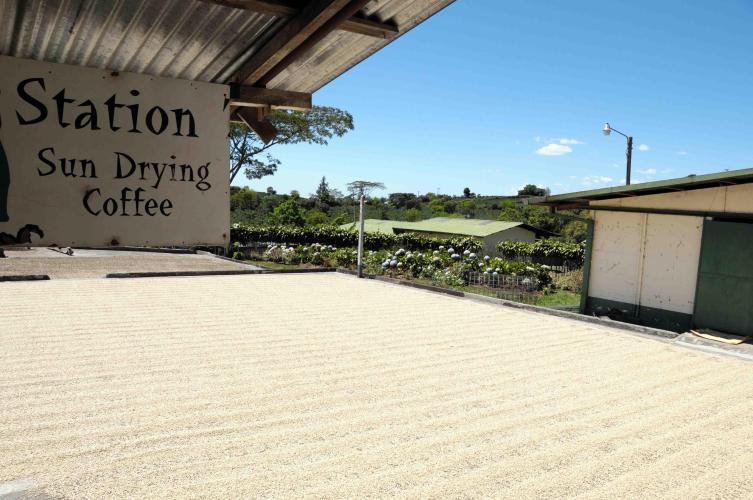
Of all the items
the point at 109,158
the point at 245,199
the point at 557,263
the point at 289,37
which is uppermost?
the point at 289,37

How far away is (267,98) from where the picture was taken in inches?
119

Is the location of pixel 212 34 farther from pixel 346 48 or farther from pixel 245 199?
pixel 245 199

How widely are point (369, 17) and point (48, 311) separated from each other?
32.0 ft

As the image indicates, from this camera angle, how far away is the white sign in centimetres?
230

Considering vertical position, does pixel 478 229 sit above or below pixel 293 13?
below

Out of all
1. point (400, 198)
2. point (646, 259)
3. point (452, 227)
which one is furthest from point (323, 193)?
point (646, 259)

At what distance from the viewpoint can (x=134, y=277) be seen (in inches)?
589

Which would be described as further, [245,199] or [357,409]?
[245,199]

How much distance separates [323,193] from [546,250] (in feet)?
154

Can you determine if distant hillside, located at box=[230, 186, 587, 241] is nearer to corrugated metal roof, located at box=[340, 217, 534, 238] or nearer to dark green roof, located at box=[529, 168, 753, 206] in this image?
corrugated metal roof, located at box=[340, 217, 534, 238]

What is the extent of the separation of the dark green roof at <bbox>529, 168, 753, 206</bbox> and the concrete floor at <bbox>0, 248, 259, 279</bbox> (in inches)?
437

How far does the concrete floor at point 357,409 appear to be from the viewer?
4.08m

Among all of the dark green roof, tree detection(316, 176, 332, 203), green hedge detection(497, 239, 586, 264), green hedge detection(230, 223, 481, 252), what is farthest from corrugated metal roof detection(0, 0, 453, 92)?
tree detection(316, 176, 332, 203)

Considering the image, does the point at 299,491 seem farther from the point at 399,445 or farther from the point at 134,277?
the point at 134,277
